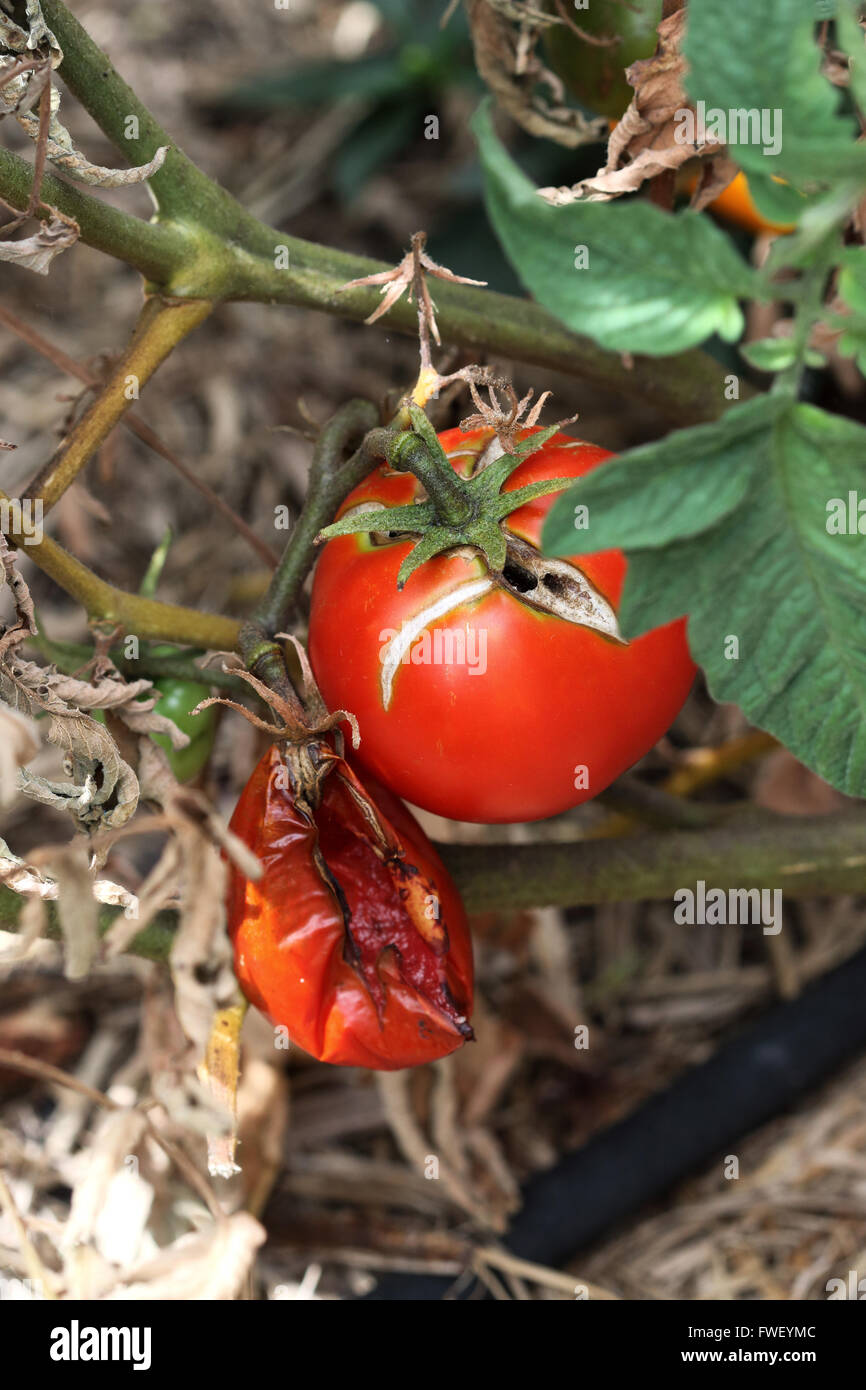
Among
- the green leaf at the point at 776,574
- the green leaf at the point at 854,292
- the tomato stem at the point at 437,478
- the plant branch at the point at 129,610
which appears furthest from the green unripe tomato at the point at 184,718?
the green leaf at the point at 854,292

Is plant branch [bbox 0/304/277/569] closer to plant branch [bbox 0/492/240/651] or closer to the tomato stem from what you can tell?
plant branch [bbox 0/492/240/651]

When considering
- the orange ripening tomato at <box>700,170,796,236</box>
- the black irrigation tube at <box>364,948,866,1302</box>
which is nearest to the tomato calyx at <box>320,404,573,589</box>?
the orange ripening tomato at <box>700,170,796,236</box>

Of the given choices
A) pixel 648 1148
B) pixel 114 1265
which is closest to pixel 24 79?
pixel 114 1265

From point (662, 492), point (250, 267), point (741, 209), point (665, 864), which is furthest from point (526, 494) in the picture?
point (741, 209)

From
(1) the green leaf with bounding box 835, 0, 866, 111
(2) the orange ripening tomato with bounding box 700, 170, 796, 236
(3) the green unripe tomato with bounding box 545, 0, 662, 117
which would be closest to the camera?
(1) the green leaf with bounding box 835, 0, 866, 111

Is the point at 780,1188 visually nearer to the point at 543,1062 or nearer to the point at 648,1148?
the point at 648,1148
